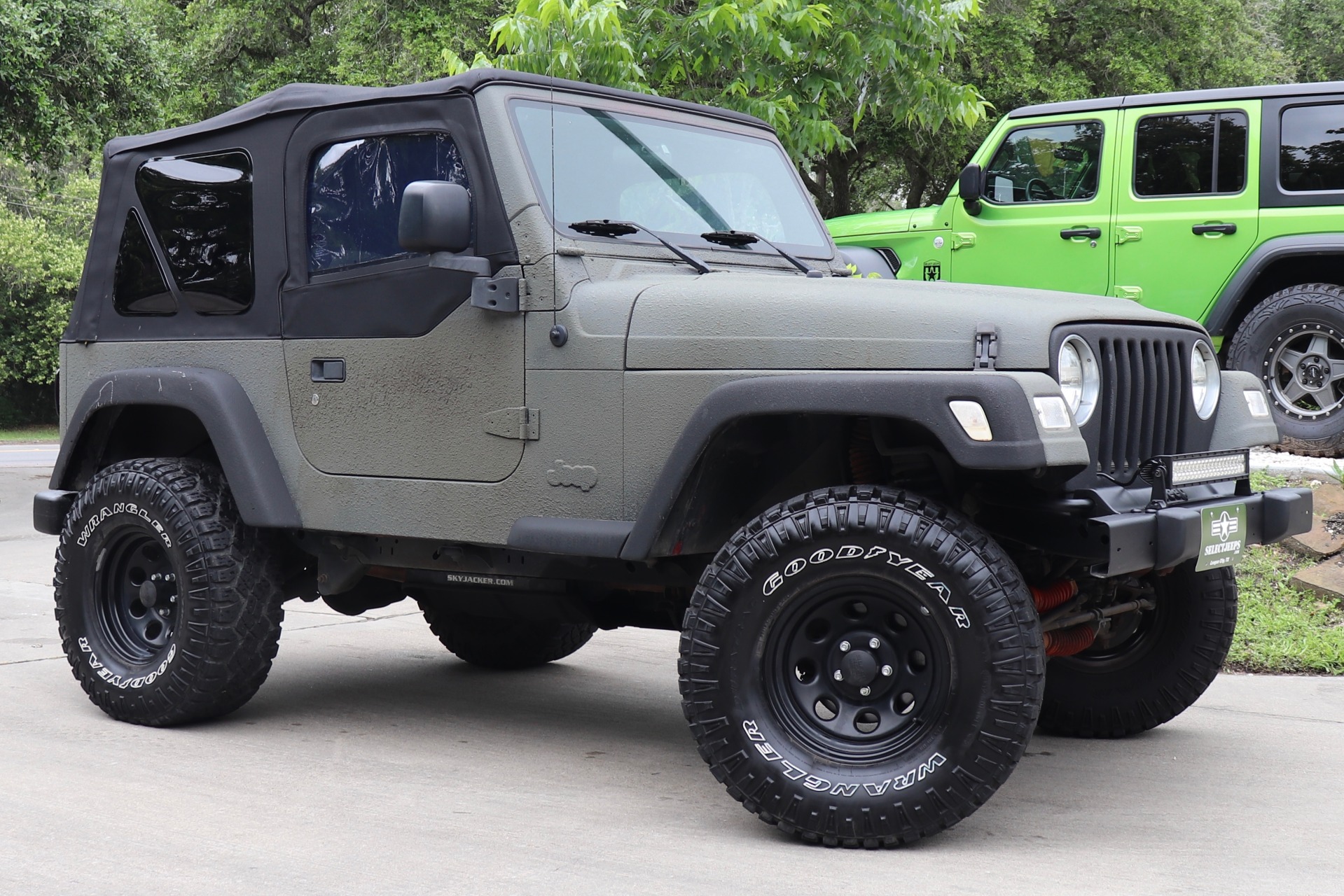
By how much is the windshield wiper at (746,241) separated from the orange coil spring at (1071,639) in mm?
1470

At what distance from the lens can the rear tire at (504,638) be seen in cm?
637

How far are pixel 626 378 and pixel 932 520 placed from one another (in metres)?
1.00

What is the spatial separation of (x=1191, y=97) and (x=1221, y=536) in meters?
5.70

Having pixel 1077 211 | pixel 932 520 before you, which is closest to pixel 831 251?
pixel 932 520

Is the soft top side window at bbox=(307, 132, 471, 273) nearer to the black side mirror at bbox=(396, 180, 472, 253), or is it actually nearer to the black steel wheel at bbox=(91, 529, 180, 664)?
the black side mirror at bbox=(396, 180, 472, 253)

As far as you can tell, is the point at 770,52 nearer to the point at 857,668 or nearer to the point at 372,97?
the point at 372,97

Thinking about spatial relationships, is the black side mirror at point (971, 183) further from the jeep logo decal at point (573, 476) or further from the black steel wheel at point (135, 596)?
the black steel wheel at point (135, 596)

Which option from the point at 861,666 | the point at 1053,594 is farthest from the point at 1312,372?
the point at 861,666

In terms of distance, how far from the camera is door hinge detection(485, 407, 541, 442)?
4.41m

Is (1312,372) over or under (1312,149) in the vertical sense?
under

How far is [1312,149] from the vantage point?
344 inches

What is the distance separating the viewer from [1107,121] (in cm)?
923

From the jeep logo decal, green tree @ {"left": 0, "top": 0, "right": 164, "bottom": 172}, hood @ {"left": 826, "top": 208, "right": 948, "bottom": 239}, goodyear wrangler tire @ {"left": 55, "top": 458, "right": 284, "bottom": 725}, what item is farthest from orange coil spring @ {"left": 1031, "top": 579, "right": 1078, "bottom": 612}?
green tree @ {"left": 0, "top": 0, "right": 164, "bottom": 172}

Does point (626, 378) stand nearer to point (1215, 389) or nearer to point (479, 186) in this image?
point (479, 186)
